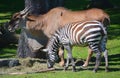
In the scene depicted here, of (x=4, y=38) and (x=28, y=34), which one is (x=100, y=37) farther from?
(x=4, y=38)

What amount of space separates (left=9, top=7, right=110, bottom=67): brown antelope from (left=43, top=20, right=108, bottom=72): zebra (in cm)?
99


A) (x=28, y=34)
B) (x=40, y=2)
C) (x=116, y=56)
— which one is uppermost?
(x=40, y=2)

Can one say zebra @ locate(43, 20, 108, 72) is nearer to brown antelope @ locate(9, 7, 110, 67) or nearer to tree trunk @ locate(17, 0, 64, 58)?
brown antelope @ locate(9, 7, 110, 67)

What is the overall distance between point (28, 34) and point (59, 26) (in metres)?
1.13

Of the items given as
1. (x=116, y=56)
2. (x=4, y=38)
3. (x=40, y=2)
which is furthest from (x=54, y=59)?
(x=4, y=38)

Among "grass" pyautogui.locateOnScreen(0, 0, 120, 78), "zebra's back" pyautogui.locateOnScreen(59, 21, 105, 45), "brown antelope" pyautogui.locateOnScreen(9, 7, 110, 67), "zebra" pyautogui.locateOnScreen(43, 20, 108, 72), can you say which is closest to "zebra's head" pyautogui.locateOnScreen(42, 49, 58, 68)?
"zebra" pyautogui.locateOnScreen(43, 20, 108, 72)

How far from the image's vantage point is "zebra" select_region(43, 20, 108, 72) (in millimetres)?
13016

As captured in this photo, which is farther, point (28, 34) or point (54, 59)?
point (28, 34)

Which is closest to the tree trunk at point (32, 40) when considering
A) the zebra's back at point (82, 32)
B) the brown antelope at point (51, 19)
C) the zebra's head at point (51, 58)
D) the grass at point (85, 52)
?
the brown antelope at point (51, 19)

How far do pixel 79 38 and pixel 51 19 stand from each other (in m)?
2.17

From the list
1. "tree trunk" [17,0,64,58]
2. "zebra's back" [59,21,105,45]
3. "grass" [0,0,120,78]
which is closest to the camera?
"grass" [0,0,120,78]

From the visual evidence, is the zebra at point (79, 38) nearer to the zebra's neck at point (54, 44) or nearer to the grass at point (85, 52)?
the zebra's neck at point (54, 44)

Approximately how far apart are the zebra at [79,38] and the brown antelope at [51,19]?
99 cm

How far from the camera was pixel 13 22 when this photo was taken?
49.2 feet
